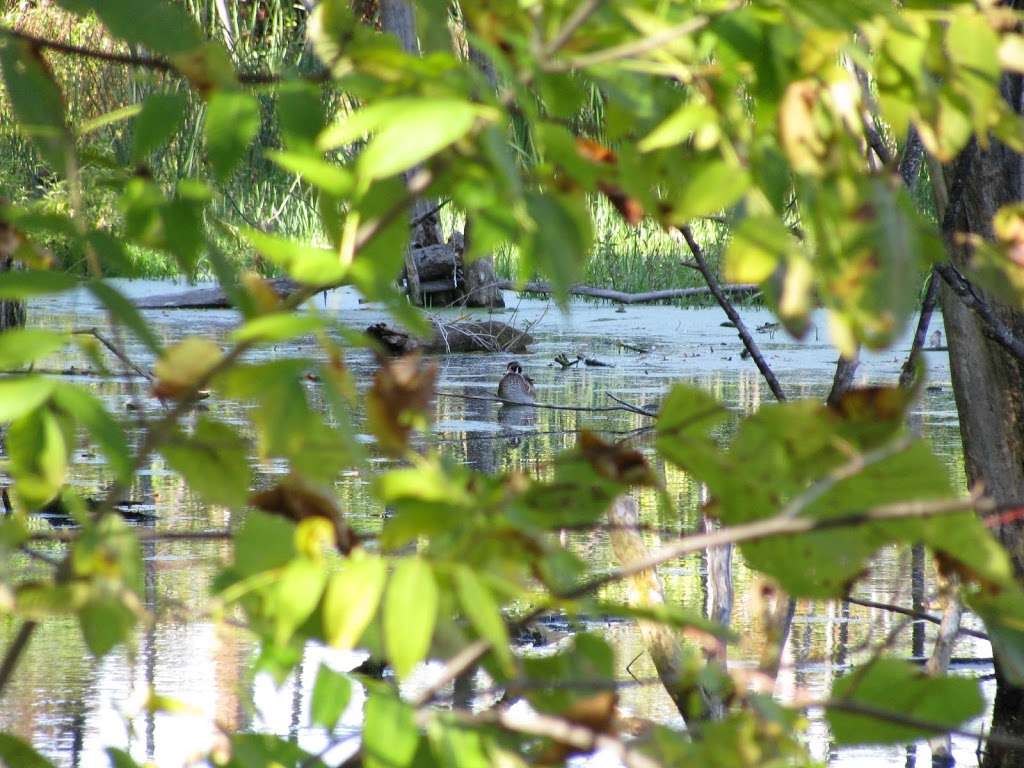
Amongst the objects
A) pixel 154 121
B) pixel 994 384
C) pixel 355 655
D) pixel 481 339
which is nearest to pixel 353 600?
pixel 154 121

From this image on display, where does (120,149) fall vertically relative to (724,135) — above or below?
above

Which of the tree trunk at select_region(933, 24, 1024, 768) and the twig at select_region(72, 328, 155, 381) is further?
the tree trunk at select_region(933, 24, 1024, 768)

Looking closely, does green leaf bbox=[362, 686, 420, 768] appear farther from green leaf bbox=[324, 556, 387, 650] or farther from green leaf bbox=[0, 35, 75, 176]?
green leaf bbox=[0, 35, 75, 176]

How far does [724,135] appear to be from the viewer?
45cm

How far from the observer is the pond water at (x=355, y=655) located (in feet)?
5.44

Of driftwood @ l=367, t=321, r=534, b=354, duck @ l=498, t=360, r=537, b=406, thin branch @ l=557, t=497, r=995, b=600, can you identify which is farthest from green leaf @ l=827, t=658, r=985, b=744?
driftwood @ l=367, t=321, r=534, b=354

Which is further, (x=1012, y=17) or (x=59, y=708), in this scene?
(x=59, y=708)

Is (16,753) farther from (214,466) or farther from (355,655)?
(355,655)

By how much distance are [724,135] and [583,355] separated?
22.0ft

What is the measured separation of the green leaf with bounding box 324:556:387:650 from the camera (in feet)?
1.34

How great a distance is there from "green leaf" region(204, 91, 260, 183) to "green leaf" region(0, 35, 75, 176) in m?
0.06

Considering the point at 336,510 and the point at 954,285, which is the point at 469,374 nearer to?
the point at 954,285

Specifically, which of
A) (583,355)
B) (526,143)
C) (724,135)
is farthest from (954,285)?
(583,355)

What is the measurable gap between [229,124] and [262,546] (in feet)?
0.56
